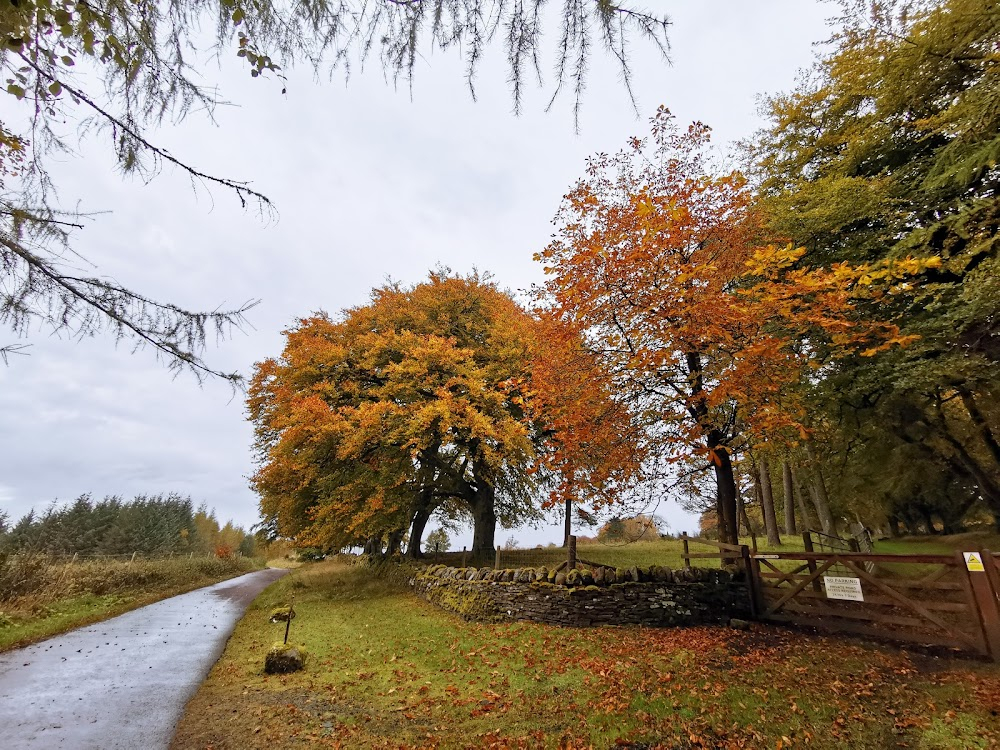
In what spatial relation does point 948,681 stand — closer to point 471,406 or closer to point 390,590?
point 471,406

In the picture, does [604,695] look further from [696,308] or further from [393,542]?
[393,542]

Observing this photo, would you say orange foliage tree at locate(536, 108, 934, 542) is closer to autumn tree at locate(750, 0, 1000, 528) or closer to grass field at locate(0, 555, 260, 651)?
autumn tree at locate(750, 0, 1000, 528)

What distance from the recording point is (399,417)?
14492 millimetres

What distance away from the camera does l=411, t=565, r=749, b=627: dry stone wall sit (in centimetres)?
949

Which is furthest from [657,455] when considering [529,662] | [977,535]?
[977,535]

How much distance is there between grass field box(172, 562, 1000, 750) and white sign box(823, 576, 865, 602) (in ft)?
2.61

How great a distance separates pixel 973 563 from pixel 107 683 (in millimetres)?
13464

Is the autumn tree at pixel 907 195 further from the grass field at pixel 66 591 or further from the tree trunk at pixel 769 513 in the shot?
the grass field at pixel 66 591

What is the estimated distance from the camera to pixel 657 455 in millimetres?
10117

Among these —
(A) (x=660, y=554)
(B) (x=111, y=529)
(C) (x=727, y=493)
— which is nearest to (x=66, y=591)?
(C) (x=727, y=493)

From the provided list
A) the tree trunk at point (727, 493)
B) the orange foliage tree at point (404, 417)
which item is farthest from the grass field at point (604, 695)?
the orange foliage tree at point (404, 417)

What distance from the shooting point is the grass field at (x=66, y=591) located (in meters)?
10.2

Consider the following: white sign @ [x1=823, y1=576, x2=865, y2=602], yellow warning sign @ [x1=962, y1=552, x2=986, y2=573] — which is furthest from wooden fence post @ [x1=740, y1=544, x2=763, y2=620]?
yellow warning sign @ [x1=962, y1=552, x2=986, y2=573]

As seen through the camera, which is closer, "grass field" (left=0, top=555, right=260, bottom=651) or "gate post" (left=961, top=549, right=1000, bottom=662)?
"gate post" (left=961, top=549, right=1000, bottom=662)
